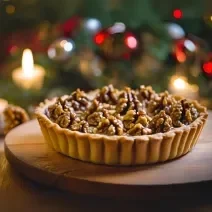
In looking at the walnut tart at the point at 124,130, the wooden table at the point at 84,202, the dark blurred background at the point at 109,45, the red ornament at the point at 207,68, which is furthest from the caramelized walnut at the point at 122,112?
the red ornament at the point at 207,68

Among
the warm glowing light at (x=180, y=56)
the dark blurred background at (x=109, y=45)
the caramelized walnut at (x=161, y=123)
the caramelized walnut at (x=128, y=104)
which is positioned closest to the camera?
the caramelized walnut at (x=161, y=123)

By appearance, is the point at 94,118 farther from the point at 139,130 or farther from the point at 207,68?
the point at 207,68

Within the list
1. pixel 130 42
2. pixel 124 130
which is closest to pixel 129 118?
pixel 124 130

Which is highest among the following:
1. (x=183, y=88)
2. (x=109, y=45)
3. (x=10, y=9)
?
(x=10, y=9)

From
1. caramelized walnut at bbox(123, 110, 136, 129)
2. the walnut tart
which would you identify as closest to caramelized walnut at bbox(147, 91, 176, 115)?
the walnut tart

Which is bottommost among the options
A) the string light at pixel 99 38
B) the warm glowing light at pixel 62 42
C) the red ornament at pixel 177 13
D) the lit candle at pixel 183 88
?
the lit candle at pixel 183 88

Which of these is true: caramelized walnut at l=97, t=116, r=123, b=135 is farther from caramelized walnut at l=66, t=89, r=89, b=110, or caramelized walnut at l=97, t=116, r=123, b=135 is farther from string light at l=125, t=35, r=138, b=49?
string light at l=125, t=35, r=138, b=49

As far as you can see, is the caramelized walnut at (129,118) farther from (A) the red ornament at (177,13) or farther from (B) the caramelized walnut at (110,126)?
(A) the red ornament at (177,13)
